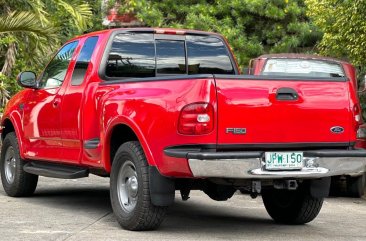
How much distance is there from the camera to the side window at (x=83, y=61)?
30.1 ft

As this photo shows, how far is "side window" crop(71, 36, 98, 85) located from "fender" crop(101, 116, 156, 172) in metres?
1.06

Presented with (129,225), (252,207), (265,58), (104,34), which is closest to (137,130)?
(129,225)

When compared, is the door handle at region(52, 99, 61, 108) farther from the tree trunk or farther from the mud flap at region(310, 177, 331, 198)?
the tree trunk

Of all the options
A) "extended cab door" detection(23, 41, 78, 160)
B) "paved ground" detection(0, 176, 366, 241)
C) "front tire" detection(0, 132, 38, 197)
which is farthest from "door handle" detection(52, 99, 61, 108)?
"front tire" detection(0, 132, 38, 197)

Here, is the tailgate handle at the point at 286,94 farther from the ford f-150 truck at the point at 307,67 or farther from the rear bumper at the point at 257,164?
the ford f-150 truck at the point at 307,67

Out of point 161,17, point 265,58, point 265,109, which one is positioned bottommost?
point 161,17

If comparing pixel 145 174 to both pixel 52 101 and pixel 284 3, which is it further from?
pixel 284 3

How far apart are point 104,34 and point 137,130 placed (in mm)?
1780

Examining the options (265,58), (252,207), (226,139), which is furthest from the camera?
(265,58)

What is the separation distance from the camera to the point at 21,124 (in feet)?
34.4

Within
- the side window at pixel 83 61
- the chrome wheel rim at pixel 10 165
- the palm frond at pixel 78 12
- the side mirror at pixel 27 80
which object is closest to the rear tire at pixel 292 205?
the side window at pixel 83 61

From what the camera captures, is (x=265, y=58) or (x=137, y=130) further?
(x=265, y=58)

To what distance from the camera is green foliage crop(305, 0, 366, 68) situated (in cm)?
1409

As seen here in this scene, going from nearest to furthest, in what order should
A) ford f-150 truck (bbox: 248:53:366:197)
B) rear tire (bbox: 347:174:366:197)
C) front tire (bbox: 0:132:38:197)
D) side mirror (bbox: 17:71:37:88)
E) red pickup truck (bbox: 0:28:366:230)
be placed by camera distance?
red pickup truck (bbox: 0:28:366:230) < side mirror (bbox: 17:71:37:88) < front tire (bbox: 0:132:38:197) < rear tire (bbox: 347:174:366:197) < ford f-150 truck (bbox: 248:53:366:197)
